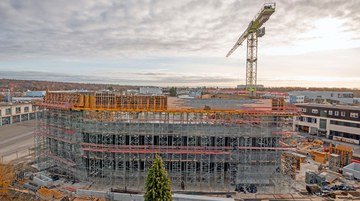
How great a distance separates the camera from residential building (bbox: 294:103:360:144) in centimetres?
4078

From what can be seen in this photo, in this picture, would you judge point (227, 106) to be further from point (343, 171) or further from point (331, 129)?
point (331, 129)

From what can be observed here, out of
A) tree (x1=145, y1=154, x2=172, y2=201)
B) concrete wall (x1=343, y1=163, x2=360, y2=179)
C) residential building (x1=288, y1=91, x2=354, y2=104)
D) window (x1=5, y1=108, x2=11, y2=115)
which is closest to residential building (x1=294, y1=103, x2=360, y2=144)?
concrete wall (x1=343, y1=163, x2=360, y2=179)

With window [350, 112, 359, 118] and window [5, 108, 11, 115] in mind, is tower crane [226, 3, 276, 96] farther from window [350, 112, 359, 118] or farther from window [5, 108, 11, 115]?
window [5, 108, 11, 115]

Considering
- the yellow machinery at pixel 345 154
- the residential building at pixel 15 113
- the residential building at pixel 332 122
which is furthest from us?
the residential building at pixel 15 113

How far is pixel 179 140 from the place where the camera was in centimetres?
2436

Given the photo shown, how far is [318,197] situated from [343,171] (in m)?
8.09

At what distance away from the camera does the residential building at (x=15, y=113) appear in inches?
2082

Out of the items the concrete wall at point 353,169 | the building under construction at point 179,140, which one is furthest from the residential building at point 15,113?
the concrete wall at point 353,169

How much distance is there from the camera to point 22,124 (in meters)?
55.7

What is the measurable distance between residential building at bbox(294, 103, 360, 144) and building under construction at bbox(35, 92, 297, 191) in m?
23.9

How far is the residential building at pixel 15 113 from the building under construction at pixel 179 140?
33.2 meters

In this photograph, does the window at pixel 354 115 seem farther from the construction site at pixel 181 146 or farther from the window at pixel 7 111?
the window at pixel 7 111

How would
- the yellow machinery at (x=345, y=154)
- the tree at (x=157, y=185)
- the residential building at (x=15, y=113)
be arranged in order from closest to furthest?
the tree at (x=157, y=185)
the yellow machinery at (x=345, y=154)
the residential building at (x=15, y=113)

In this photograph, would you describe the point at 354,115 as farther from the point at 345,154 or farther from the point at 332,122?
the point at 345,154
